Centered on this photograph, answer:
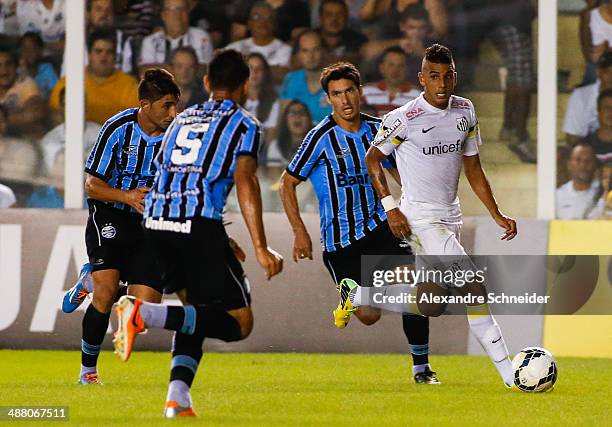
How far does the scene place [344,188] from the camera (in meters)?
9.05

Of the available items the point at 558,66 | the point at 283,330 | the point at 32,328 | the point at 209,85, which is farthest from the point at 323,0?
the point at 209,85

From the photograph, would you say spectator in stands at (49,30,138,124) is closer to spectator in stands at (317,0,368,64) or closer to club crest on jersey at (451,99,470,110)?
spectator in stands at (317,0,368,64)

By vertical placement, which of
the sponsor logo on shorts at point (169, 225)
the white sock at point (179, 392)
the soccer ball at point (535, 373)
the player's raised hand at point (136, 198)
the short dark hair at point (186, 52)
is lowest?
the soccer ball at point (535, 373)

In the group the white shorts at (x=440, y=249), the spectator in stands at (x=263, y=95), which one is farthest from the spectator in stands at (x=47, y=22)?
the white shorts at (x=440, y=249)

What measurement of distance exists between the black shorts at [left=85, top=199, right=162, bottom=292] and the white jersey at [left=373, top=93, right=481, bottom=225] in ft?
5.42

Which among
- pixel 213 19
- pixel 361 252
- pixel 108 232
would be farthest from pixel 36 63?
pixel 361 252

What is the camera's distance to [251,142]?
6.51 m

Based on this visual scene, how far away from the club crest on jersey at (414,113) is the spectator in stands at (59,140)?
399 cm

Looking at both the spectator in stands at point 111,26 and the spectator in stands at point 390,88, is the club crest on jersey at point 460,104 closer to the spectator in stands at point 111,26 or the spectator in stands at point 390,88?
the spectator in stands at point 390,88

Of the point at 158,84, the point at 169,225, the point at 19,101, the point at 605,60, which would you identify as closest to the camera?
the point at 169,225

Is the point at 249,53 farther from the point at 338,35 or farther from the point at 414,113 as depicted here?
the point at 414,113

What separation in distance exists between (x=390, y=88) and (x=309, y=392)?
418cm

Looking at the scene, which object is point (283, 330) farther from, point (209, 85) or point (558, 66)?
point (209, 85)

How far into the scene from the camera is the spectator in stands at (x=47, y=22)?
467 inches
